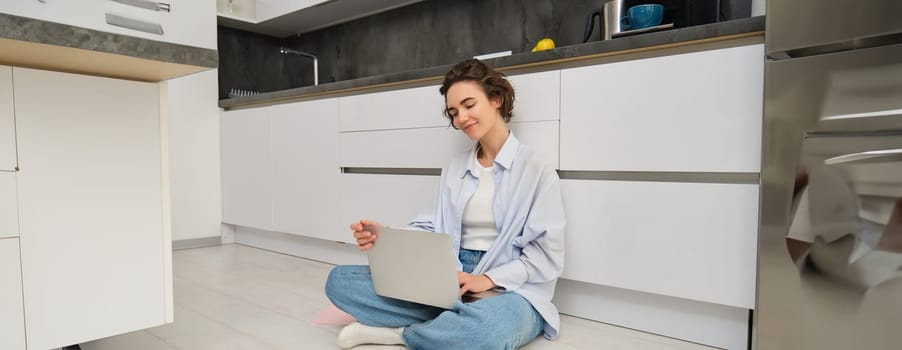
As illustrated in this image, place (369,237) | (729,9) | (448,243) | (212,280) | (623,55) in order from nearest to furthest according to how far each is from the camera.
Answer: (448,243), (369,237), (623,55), (729,9), (212,280)

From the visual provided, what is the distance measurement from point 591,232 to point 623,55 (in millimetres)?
519

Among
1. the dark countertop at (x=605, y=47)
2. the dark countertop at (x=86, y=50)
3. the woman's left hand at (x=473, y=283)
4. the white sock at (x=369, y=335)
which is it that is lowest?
the white sock at (x=369, y=335)

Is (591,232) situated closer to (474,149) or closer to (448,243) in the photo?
(474,149)

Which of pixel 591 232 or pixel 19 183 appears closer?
pixel 19 183

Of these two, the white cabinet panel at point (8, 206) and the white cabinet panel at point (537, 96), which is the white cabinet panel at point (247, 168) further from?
the white cabinet panel at point (8, 206)

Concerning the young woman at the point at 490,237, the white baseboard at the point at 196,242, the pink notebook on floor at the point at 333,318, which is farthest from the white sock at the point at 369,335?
the white baseboard at the point at 196,242

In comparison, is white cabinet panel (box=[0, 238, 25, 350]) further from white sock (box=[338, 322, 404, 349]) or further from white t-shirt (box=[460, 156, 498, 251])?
white t-shirt (box=[460, 156, 498, 251])

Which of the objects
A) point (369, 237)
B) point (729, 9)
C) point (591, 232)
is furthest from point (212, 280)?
point (729, 9)

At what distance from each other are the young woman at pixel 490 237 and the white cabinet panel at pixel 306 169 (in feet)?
3.13

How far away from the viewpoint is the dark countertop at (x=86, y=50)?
2.53 ft

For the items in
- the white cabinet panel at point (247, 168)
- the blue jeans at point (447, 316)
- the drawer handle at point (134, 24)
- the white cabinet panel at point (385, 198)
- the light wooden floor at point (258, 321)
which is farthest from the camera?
the white cabinet panel at point (247, 168)

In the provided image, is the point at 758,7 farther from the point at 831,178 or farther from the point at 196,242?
the point at 196,242

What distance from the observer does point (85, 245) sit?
1053mm

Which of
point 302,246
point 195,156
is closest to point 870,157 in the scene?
point 302,246
